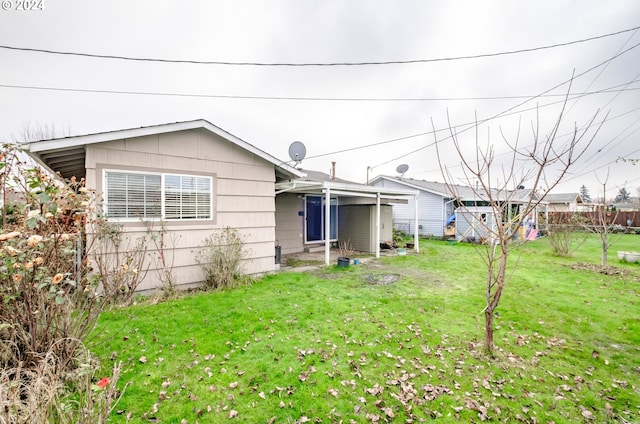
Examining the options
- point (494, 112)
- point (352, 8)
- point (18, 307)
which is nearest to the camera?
point (18, 307)

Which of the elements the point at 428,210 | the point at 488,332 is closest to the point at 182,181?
the point at 488,332

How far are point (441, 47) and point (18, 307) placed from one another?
11270 mm

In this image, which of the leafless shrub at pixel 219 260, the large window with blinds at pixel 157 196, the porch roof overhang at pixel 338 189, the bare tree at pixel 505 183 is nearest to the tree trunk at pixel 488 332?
the bare tree at pixel 505 183

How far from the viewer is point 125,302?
543 cm

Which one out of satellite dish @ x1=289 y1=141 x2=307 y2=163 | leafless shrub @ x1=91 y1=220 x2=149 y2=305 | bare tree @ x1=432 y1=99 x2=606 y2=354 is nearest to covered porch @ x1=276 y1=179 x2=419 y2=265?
satellite dish @ x1=289 y1=141 x2=307 y2=163

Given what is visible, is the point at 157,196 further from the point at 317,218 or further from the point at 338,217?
the point at 338,217

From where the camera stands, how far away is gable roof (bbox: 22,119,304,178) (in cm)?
505

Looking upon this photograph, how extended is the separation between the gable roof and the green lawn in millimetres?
3242

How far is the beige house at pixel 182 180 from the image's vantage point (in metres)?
5.50

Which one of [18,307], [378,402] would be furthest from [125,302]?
[378,402]

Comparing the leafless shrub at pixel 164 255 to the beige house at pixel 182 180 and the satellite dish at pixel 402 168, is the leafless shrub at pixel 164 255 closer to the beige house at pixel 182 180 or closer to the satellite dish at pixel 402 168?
the beige house at pixel 182 180

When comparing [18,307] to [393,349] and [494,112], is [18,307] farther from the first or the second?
[494,112]

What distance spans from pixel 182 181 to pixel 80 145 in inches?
73.0

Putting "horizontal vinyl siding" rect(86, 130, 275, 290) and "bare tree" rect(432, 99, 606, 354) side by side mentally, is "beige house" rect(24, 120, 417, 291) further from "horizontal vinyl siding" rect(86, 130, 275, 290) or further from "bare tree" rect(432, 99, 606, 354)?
"bare tree" rect(432, 99, 606, 354)
